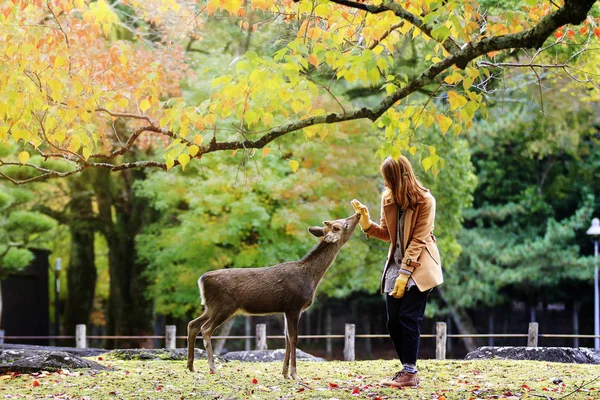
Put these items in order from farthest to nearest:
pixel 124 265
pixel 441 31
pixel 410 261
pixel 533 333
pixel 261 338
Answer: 1. pixel 124 265
2. pixel 261 338
3. pixel 533 333
4. pixel 410 261
5. pixel 441 31

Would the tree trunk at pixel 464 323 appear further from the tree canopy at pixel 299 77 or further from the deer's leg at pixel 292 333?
the deer's leg at pixel 292 333

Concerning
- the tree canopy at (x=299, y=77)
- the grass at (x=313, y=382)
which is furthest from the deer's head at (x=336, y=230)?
the grass at (x=313, y=382)

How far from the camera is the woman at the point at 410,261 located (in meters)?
6.54

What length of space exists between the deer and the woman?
64 centimetres

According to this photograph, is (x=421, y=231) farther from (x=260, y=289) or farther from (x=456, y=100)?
(x=260, y=289)

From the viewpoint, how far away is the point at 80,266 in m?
23.2

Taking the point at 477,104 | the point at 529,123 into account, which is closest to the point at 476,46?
the point at 477,104

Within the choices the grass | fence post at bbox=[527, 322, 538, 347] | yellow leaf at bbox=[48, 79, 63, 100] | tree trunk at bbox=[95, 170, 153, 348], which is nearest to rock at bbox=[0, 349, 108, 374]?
the grass

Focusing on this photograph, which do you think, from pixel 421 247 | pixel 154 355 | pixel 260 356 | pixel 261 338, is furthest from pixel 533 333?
pixel 421 247

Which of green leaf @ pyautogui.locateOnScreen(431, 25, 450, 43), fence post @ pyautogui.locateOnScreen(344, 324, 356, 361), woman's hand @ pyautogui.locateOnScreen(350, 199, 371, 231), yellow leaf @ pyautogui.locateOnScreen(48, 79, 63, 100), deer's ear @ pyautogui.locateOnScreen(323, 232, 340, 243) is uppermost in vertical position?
yellow leaf @ pyautogui.locateOnScreen(48, 79, 63, 100)

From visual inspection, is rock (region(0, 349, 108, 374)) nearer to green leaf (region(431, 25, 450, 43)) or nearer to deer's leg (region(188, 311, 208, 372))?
deer's leg (region(188, 311, 208, 372))

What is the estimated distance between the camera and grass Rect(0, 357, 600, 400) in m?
6.27

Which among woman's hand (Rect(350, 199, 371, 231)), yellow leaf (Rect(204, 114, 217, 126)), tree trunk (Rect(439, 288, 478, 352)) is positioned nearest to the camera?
yellow leaf (Rect(204, 114, 217, 126))

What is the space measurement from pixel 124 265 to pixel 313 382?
1525 centimetres
